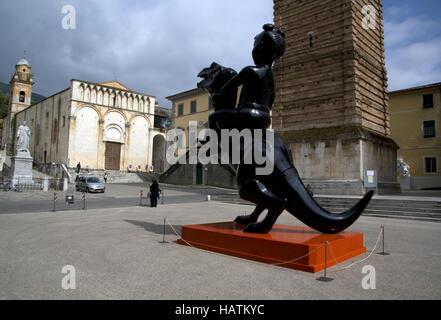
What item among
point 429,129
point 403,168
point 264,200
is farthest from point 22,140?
point 429,129

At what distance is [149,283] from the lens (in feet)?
13.2

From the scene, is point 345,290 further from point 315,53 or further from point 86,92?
point 86,92

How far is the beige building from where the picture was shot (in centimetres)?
3102

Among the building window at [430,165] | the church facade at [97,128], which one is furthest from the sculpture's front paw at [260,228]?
the church facade at [97,128]

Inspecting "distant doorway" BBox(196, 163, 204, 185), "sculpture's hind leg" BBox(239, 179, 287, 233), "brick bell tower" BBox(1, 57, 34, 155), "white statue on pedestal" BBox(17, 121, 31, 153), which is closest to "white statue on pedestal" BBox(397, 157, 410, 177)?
"distant doorway" BBox(196, 163, 204, 185)

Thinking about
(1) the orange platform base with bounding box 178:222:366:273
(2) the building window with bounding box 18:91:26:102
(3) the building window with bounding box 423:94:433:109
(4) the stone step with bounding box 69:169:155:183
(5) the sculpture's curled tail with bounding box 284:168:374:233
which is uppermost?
(2) the building window with bounding box 18:91:26:102

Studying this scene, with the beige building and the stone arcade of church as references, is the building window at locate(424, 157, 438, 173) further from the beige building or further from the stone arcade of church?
the stone arcade of church

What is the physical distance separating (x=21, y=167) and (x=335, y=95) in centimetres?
2417

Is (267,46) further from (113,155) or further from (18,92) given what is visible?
(18,92)

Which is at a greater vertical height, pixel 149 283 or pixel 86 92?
pixel 86 92

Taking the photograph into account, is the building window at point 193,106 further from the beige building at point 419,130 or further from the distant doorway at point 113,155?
the beige building at point 419,130

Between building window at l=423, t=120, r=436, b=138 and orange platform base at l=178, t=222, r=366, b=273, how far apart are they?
103ft
